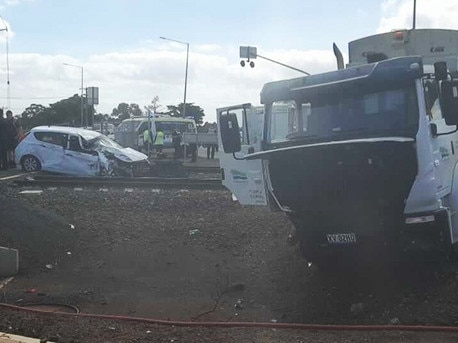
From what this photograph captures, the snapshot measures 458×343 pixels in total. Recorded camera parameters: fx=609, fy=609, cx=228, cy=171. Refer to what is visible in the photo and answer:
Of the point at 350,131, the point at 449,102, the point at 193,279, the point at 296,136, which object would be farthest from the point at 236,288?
the point at 449,102

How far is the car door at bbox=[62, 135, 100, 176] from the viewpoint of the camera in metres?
19.9

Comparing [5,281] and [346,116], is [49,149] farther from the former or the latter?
[346,116]

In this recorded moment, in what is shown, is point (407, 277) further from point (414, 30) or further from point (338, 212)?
point (414, 30)

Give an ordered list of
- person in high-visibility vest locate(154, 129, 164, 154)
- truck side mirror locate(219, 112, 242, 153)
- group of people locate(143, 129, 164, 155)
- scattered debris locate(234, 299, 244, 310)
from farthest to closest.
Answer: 1. person in high-visibility vest locate(154, 129, 164, 154)
2. group of people locate(143, 129, 164, 155)
3. truck side mirror locate(219, 112, 242, 153)
4. scattered debris locate(234, 299, 244, 310)

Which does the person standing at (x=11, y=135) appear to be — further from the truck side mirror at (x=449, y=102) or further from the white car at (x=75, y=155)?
the truck side mirror at (x=449, y=102)

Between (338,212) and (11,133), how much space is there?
16.2m

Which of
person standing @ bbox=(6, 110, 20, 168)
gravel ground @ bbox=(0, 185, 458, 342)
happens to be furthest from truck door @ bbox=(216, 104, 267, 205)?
person standing @ bbox=(6, 110, 20, 168)

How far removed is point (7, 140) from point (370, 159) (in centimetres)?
1663

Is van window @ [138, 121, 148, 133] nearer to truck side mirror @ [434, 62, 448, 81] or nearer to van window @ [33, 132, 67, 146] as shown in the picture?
van window @ [33, 132, 67, 146]

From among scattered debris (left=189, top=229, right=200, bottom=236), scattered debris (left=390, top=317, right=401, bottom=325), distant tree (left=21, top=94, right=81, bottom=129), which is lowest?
scattered debris (left=390, top=317, right=401, bottom=325)

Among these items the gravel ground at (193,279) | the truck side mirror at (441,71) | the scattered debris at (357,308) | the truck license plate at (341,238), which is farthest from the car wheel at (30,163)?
the truck side mirror at (441,71)

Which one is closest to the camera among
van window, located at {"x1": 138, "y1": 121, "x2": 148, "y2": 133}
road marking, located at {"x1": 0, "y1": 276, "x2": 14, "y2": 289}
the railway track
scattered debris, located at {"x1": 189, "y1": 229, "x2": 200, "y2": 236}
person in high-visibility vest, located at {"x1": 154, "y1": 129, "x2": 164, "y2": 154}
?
road marking, located at {"x1": 0, "y1": 276, "x2": 14, "y2": 289}

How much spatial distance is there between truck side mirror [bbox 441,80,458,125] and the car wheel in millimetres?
16822

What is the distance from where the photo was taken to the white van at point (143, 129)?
33309 millimetres
